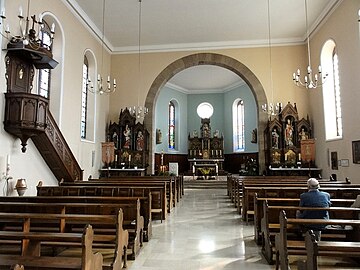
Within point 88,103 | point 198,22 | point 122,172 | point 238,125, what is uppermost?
point 198,22

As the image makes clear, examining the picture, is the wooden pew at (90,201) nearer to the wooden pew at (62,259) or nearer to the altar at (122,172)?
the wooden pew at (62,259)

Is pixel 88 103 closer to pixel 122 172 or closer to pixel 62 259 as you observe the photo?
pixel 122 172

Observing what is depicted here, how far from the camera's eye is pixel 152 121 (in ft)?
44.9

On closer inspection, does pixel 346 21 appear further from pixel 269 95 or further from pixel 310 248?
pixel 310 248

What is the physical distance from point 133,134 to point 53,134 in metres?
5.44

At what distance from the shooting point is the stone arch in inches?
516

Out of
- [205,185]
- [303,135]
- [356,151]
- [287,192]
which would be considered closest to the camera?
[287,192]

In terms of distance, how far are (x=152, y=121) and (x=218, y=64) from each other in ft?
13.7

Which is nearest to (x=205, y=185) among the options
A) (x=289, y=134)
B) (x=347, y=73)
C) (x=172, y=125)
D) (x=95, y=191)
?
(x=289, y=134)

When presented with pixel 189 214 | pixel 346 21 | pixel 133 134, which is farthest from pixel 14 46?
pixel 346 21

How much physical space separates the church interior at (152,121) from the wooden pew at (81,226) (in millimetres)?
31

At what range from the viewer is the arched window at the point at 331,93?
1073 cm

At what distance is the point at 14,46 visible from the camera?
6.62 metres

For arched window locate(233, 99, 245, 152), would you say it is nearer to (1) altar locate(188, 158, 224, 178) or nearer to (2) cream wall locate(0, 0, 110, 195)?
(1) altar locate(188, 158, 224, 178)
